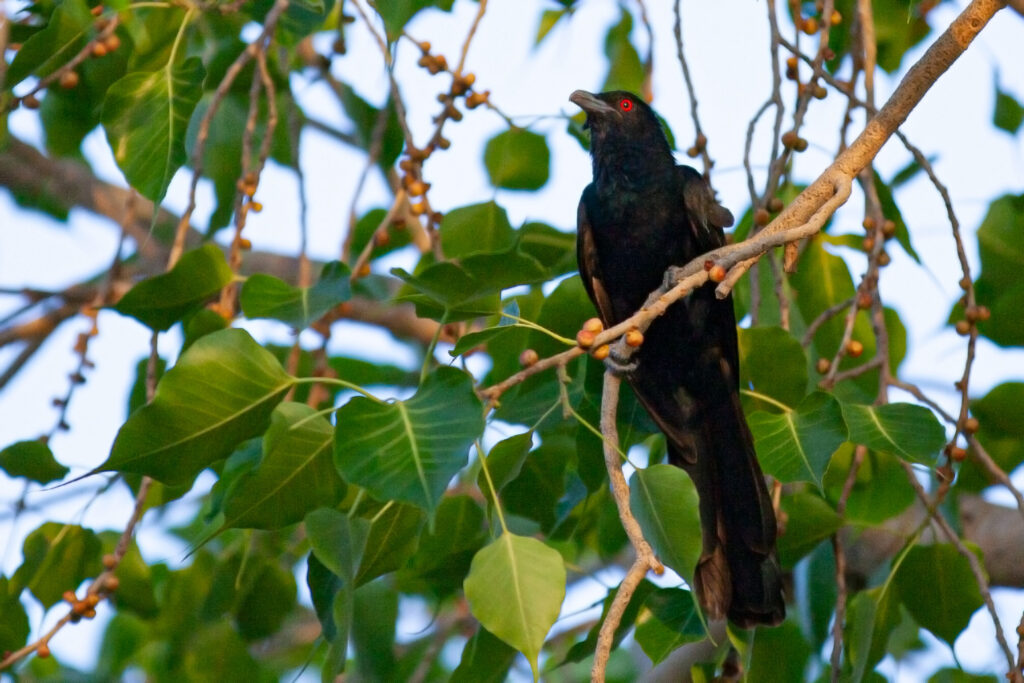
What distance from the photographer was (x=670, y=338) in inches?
143

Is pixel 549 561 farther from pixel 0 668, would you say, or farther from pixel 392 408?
pixel 0 668

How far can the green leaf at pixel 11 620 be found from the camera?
108 inches

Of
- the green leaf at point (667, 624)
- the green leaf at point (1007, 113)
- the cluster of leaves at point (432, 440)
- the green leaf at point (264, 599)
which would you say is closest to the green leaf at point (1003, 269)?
the cluster of leaves at point (432, 440)

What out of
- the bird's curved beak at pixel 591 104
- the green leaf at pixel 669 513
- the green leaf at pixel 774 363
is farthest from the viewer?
the bird's curved beak at pixel 591 104

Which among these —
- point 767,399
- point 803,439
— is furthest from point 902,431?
point 767,399

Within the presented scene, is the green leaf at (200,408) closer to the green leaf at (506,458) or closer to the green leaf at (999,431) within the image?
the green leaf at (506,458)

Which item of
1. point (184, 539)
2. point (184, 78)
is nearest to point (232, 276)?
point (184, 78)

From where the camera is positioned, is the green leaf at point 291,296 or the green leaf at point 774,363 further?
the green leaf at point 774,363

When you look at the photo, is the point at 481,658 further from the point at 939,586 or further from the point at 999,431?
the point at 999,431

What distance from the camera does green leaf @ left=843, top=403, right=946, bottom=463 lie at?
2164mm

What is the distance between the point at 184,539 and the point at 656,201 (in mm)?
2788

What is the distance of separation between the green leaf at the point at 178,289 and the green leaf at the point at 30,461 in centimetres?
37

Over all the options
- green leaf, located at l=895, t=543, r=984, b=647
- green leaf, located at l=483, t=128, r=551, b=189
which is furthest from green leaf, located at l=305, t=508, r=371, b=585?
green leaf, located at l=483, t=128, r=551, b=189

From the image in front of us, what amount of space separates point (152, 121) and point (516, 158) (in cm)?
108
